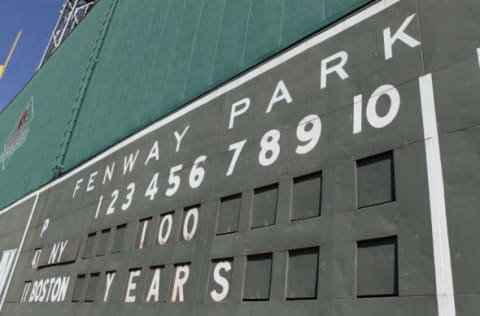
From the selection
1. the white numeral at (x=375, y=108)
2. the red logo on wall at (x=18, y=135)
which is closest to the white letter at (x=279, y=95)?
the white numeral at (x=375, y=108)

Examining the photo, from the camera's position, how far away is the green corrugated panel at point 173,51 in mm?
5758

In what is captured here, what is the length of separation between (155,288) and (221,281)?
1.33 m

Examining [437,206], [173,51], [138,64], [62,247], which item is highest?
[138,64]

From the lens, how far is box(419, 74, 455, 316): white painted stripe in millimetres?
2764

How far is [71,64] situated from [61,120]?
10.2 ft

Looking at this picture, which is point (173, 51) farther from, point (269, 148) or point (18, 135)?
point (18, 135)

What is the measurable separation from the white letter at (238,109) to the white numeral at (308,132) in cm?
121

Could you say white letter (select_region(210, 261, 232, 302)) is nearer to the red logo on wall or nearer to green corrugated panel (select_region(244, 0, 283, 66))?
green corrugated panel (select_region(244, 0, 283, 66))

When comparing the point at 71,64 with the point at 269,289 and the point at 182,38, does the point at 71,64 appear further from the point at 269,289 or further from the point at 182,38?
the point at 269,289

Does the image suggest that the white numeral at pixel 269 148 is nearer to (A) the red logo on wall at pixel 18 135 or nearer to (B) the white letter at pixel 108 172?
(B) the white letter at pixel 108 172

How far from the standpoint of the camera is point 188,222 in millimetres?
5469

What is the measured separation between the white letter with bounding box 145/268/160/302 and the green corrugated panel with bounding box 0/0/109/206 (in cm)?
807

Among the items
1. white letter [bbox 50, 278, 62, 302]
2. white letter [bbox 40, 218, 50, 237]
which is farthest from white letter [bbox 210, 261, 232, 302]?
white letter [bbox 40, 218, 50, 237]

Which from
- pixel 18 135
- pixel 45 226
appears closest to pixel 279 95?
pixel 45 226
